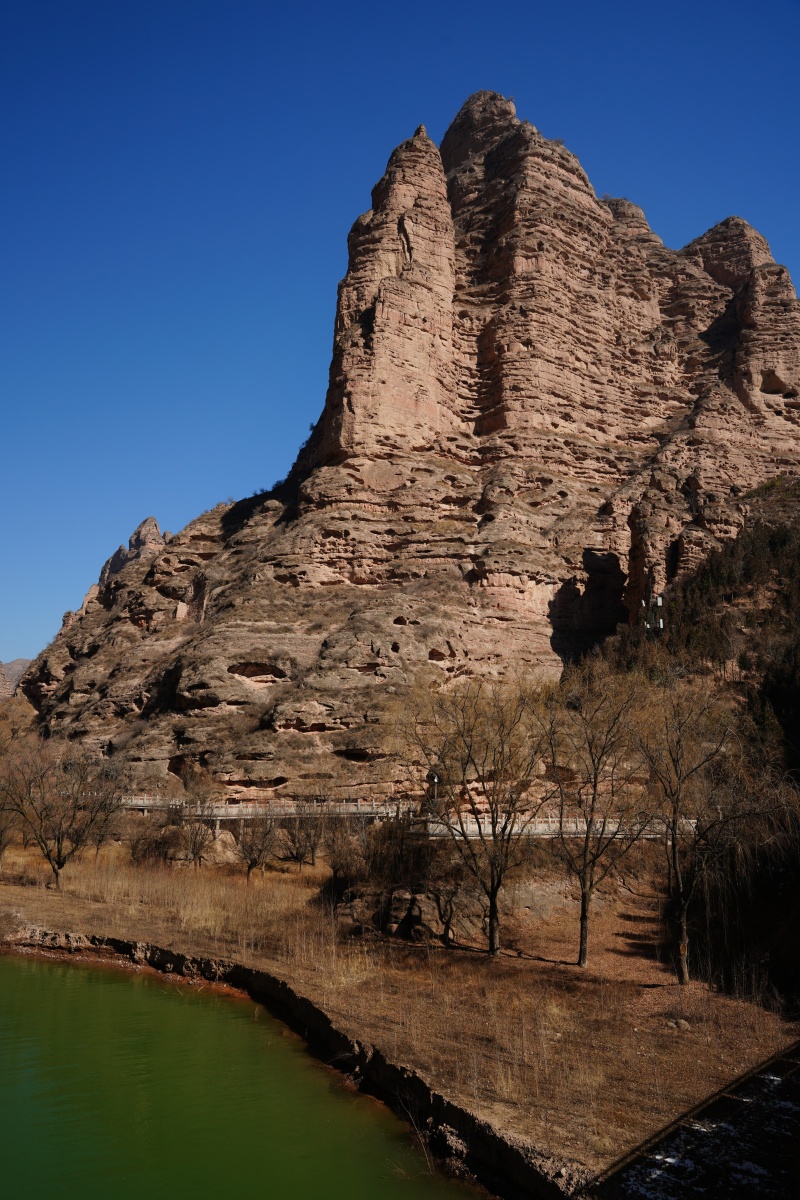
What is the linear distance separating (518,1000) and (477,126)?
85971 mm

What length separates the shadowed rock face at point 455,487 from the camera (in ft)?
130

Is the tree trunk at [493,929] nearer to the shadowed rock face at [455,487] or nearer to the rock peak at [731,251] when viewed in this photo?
the shadowed rock face at [455,487]

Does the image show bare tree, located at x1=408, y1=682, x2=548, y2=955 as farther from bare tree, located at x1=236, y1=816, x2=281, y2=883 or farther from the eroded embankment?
bare tree, located at x1=236, y1=816, x2=281, y2=883

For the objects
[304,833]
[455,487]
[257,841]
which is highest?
[455,487]

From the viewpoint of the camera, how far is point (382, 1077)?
1309 cm

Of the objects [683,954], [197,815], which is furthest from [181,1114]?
[197,815]

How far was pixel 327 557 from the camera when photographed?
157ft

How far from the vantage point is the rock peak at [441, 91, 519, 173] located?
8169 cm

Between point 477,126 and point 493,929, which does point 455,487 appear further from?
point 477,126

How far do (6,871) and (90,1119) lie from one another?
2168cm

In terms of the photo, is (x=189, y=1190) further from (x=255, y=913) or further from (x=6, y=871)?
(x=6, y=871)

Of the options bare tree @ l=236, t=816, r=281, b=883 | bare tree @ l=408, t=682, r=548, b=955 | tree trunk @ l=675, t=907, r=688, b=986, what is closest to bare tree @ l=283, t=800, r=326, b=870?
bare tree @ l=236, t=816, r=281, b=883

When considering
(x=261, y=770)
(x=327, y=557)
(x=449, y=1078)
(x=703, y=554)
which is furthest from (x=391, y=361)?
(x=449, y=1078)

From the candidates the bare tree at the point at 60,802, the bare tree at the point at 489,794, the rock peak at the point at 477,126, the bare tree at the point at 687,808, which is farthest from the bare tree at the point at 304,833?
the rock peak at the point at 477,126
